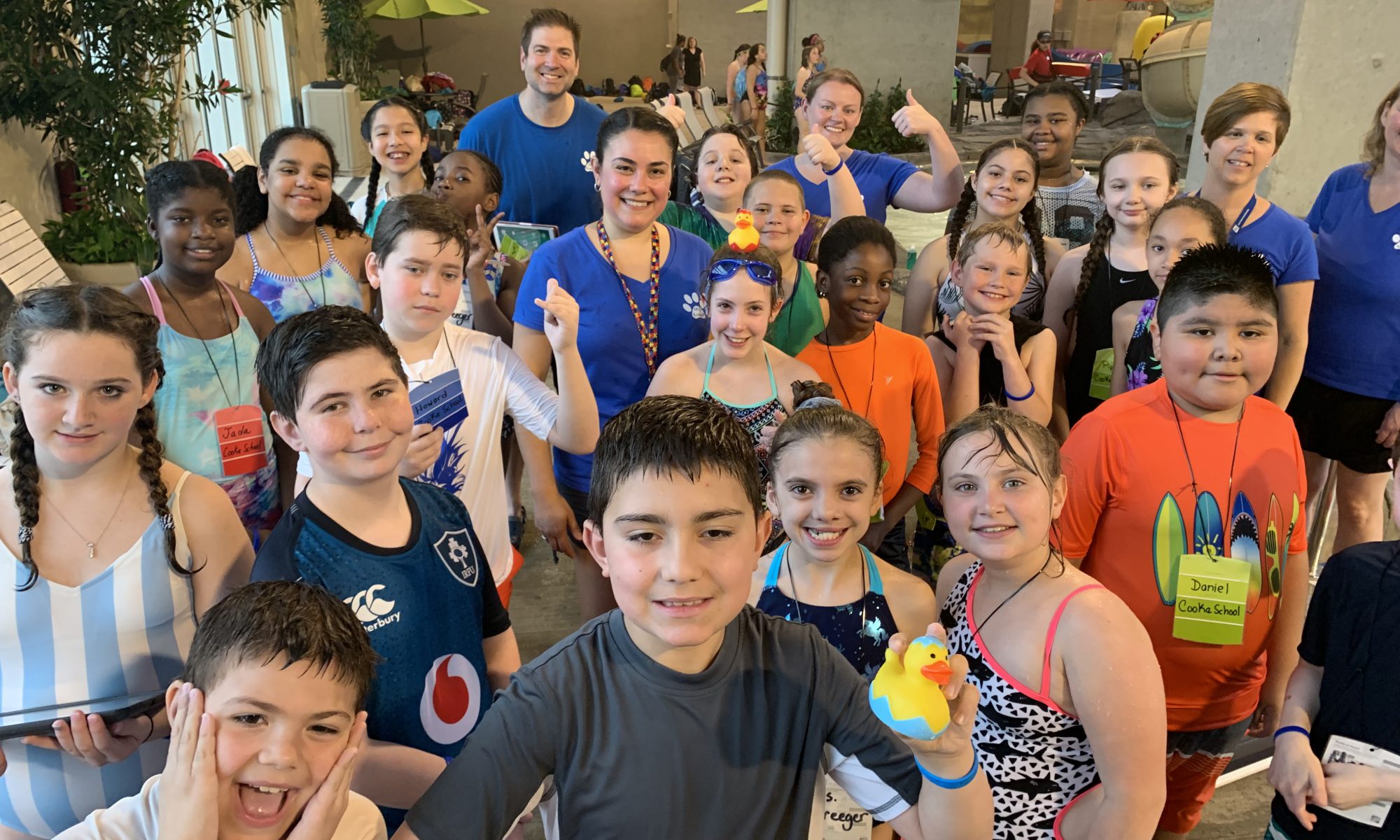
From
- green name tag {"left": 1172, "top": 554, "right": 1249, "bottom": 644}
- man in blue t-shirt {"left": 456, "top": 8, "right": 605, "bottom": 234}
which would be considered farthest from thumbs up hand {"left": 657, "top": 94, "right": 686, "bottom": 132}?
green name tag {"left": 1172, "top": 554, "right": 1249, "bottom": 644}

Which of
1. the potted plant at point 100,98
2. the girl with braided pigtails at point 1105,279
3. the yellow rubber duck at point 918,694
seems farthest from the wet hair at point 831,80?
the potted plant at point 100,98

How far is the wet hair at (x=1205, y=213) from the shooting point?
2908 millimetres

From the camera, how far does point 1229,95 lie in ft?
10.9

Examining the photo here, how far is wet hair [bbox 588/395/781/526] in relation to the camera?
1294mm

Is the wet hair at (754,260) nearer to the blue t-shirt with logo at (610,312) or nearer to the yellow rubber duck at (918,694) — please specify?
the blue t-shirt with logo at (610,312)

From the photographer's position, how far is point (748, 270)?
262 cm

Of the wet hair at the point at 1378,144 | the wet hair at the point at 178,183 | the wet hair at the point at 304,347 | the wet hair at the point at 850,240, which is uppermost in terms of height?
the wet hair at the point at 1378,144

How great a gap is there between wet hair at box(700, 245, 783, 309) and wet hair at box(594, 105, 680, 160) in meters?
0.46

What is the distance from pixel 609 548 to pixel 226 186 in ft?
6.60

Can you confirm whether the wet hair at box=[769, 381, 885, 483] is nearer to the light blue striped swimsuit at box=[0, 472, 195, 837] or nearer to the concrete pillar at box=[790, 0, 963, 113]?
the light blue striped swimsuit at box=[0, 472, 195, 837]

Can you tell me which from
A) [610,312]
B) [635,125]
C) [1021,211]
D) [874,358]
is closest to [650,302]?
[610,312]

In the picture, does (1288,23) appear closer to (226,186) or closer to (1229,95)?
(1229,95)

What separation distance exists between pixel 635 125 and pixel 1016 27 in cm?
2857

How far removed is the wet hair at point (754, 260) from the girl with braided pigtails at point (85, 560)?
4.64 feet
